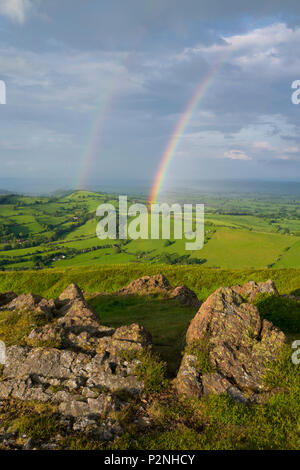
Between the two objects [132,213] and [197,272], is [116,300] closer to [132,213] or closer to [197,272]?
[197,272]

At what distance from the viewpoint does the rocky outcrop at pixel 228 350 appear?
960cm

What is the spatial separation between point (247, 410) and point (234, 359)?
2.16m

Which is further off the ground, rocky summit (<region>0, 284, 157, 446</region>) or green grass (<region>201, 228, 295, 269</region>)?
rocky summit (<region>0, 284, 157, 446</region>)

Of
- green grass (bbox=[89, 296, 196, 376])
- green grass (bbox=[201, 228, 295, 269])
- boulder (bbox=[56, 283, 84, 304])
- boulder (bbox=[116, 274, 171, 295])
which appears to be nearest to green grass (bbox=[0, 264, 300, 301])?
boulder (bbox=[116, 274, 171, 295])

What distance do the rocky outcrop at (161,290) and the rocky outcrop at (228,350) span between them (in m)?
10.5

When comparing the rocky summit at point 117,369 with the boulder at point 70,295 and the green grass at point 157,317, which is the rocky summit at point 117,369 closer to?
the green grass at point 157,317

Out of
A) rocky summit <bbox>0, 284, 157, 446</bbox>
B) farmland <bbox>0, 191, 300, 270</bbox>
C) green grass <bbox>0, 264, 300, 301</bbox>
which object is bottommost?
farmland <bbox>0, 191, 300, 270</bbox>

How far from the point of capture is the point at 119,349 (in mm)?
10812

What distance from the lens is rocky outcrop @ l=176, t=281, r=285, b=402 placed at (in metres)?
9.60

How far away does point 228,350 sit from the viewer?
10.8m

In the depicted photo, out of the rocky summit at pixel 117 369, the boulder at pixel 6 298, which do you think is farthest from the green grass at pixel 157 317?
the boulder at pixel 6 298

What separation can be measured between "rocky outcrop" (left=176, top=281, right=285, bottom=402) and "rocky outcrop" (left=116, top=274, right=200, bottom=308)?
10518mm

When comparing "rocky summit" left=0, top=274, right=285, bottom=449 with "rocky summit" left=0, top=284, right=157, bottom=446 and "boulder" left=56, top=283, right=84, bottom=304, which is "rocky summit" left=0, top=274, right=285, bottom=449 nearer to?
"rocky summit" left=0, top=284, right=157, bottom=446

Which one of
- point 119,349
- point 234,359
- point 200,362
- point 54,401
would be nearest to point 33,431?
point 54,401
